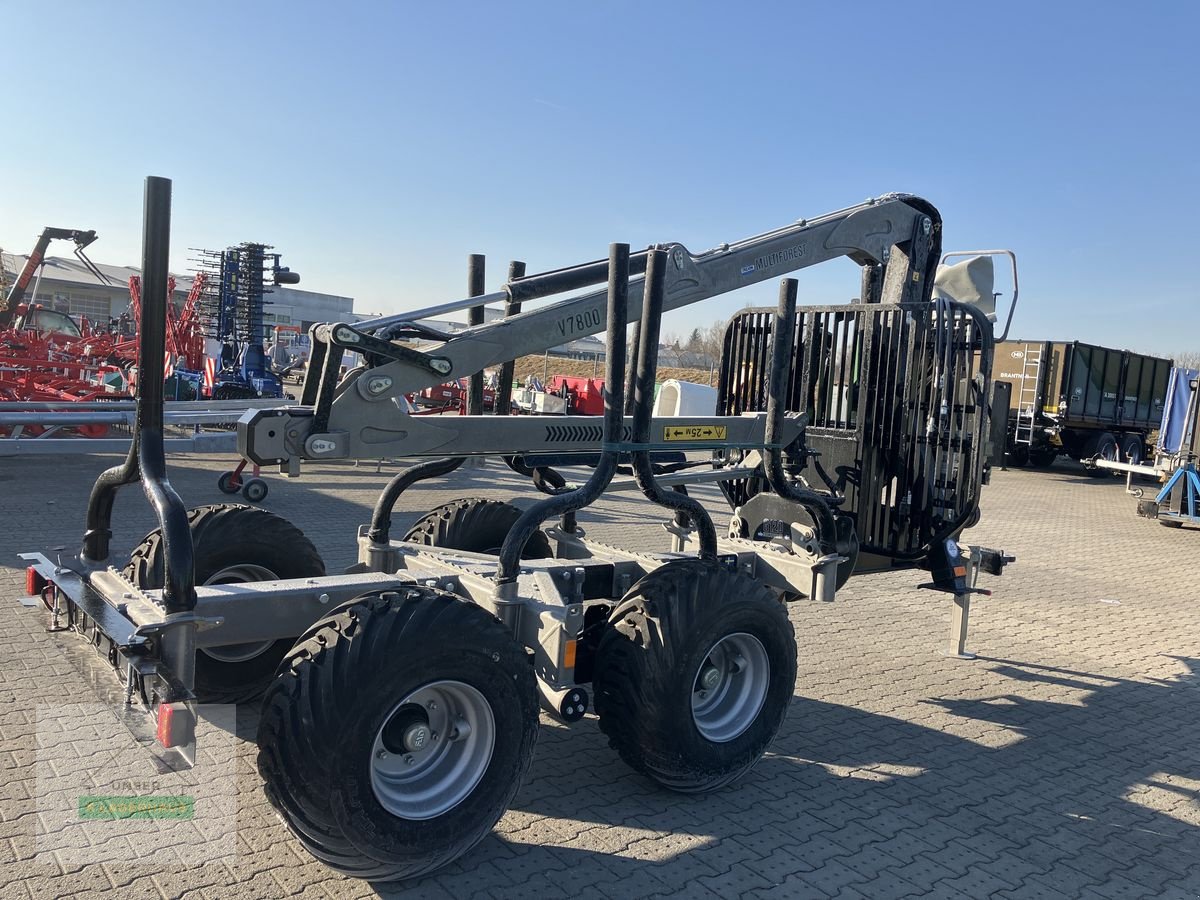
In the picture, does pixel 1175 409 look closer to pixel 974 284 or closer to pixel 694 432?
pixel 974 284

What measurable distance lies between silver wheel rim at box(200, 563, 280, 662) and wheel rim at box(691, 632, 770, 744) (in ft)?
7.16

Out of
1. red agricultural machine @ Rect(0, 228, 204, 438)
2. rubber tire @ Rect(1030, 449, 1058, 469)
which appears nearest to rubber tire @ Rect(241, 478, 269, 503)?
red agricultural machine @ Rect(0, 228, 204, 438)

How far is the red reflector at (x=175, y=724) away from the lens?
111 inches

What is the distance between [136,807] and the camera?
3736 mm

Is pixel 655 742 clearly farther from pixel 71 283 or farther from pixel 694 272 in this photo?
pixel 71 283

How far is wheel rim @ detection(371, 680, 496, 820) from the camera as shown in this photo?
336 centimetres

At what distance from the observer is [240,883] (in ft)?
10.6

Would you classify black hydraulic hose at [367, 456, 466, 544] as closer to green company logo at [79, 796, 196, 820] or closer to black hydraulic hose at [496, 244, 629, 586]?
black hydraulic hose at [496, 244, 629, 586]

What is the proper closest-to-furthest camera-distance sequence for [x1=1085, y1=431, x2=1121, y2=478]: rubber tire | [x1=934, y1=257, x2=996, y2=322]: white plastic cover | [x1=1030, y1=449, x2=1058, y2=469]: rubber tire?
[x1=934, y1=257, x2=996, y2=322]: white plastic cover → [x1=1085, y1=431, x2=1121, y2=478]: rubber tire → [x1=1030, y1=449, x2=1058, y2=469]: rubber tire

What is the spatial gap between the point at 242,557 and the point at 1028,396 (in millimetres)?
21667

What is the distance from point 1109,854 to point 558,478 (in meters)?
3.24

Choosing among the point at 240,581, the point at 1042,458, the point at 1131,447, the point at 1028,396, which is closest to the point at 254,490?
the point at 240,581

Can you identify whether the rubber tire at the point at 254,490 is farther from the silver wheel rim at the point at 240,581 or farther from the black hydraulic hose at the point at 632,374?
the black hydraulic hose at the point at 632,374

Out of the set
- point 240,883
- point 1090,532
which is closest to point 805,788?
point 240,883
